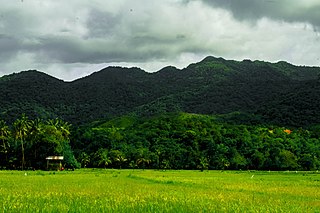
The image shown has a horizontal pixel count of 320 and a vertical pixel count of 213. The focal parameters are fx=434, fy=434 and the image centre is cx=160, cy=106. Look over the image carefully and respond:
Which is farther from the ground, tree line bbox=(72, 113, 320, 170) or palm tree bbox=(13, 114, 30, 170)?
palm tree bbox=(13, 114, 30, 170)

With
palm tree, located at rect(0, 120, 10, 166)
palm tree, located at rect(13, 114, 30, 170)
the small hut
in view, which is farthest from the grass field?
palm tree, located at rect(0, 120, 10, 166)

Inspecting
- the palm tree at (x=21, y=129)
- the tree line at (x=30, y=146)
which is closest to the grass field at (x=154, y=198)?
the tree line at (x=30, y=146)

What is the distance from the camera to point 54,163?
8956 cm

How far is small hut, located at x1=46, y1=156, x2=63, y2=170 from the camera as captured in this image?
86.7 meters

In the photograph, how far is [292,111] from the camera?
6432 inches

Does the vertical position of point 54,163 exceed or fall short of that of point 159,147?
it falls short

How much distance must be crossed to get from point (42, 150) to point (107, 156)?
19.6 meters

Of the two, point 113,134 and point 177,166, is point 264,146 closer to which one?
point 177,166

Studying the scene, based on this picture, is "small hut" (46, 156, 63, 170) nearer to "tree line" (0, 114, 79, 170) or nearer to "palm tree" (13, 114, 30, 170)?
"tree line" (0, 114, 79, 170)

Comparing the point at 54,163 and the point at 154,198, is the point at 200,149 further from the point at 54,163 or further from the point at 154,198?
the point at 154,198

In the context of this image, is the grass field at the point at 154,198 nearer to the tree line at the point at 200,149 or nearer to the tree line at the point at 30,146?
the tree line at the point at 30,146

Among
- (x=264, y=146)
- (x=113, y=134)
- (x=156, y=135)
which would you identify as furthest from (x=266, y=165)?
(x=113, y=134)

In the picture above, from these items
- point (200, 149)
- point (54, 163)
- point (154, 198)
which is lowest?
point (154, 198)

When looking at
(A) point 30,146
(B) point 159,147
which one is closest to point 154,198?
(A) point 30,146
